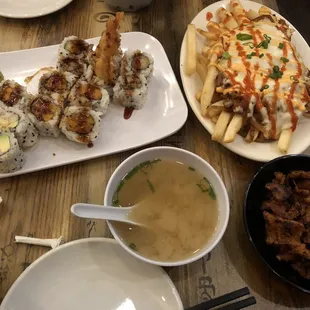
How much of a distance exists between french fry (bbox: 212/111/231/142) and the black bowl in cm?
22

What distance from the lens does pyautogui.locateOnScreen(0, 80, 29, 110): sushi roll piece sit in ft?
5.06

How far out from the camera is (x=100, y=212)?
1.21m

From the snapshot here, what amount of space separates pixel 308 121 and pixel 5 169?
1.31 meters

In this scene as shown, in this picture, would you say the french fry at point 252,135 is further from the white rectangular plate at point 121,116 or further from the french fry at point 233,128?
the white rectangular plate at point 121,116

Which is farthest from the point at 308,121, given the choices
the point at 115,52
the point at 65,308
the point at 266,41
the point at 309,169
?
the point at 65,308

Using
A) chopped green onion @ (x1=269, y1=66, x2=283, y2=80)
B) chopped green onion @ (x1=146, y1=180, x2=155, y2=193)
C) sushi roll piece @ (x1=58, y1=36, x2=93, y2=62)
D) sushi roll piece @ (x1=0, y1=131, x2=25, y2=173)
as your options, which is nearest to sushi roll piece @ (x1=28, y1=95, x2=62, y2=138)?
sushi roll piece @ (x1=0, y1=131, x2=25, y2=173)

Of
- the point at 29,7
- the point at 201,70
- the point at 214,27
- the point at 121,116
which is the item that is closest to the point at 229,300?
the point at 121,116

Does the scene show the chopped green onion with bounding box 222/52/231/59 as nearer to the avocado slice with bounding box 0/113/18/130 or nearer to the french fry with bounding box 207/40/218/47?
the french fry with bounding box 207/40/218/47

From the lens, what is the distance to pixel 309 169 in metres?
1.49

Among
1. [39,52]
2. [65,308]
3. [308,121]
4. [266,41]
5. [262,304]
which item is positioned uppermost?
[266,41]

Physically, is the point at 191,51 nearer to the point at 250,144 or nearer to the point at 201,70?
the point at 201,70

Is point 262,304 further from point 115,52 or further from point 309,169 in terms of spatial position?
point 115,52

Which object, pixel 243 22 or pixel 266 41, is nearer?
pixel 266 41

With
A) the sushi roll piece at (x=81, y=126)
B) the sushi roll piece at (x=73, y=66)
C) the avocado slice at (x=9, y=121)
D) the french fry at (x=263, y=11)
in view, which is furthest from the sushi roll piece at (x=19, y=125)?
the french fry at (x=263, y=11)
